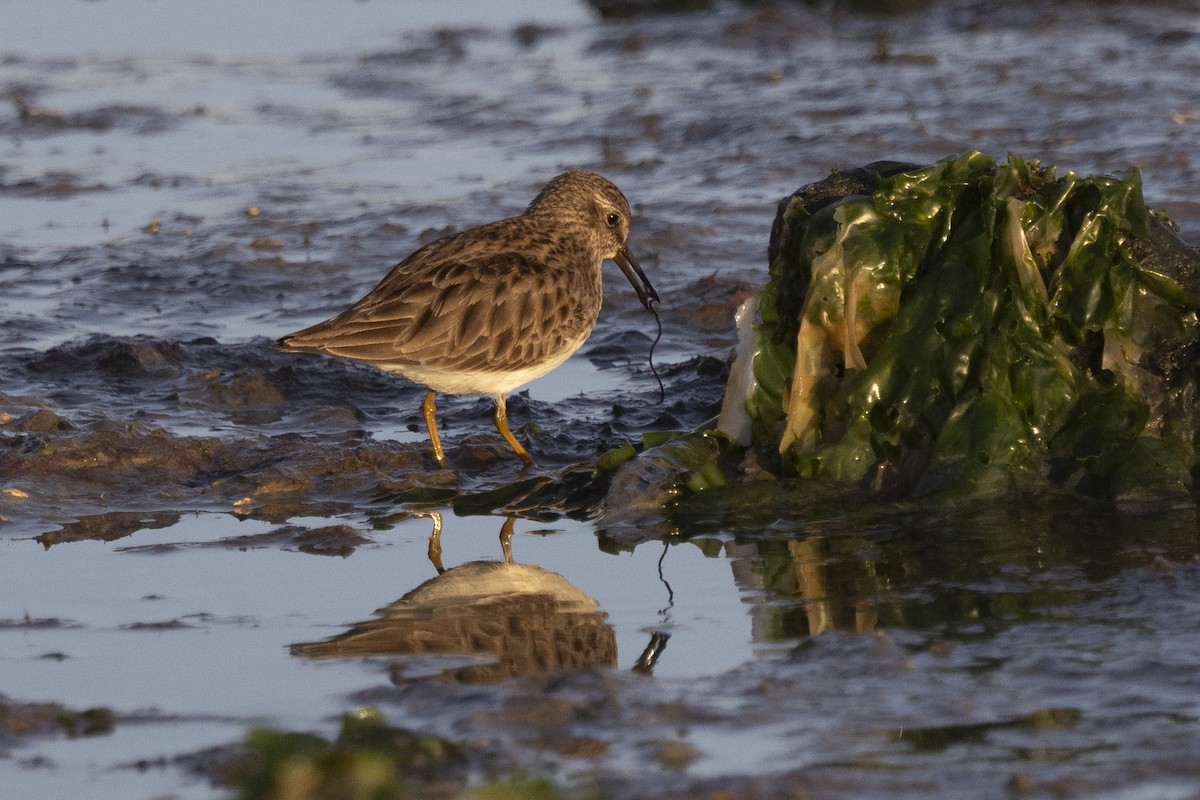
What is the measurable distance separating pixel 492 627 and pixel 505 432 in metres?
2.33

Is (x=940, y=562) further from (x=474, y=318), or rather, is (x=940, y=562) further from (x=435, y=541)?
(x=474, y=318)

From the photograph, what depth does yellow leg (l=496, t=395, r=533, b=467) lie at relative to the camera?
7.39 meters

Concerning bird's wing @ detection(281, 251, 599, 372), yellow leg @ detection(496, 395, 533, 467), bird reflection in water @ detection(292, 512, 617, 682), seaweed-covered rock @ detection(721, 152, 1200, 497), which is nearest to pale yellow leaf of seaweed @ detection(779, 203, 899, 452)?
seaweed-covered rock @ detection(721, 152, 1200, 497)

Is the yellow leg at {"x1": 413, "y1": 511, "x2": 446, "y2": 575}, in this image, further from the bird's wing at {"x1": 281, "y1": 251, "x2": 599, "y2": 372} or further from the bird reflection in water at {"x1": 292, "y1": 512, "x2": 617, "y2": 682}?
the bird's wing at {"x1": 281, "y1": 251, "x2": 599, "y2": 372}

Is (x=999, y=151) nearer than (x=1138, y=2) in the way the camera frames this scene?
Yes

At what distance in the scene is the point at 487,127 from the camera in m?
14.6

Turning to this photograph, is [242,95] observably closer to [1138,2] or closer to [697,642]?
[1138,2]

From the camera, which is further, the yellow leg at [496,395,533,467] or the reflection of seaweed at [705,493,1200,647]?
the yellow leg at [496,395,533,467]

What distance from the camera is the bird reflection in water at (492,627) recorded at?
4.96 meters

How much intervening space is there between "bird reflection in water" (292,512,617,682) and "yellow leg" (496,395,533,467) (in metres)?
1.54

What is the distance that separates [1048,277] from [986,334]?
1.20 feet

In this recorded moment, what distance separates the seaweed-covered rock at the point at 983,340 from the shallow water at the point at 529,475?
10.4 inches

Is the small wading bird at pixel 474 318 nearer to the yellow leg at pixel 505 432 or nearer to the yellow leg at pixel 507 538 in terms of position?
the yellow leg at pixel 505 432

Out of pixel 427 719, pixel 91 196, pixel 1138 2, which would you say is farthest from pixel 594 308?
pixel 1138 2
